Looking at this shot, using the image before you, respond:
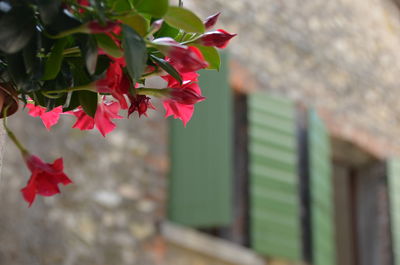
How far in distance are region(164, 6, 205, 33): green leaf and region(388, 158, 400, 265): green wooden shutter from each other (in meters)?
6.88

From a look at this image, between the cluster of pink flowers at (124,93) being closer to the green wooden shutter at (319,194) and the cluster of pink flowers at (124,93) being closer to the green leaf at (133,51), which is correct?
the green leaf at (133,51)

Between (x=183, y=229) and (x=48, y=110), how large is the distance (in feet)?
14.7

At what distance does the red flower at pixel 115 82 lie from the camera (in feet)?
2.91

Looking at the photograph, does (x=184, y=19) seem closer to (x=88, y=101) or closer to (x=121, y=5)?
(x=121, y=5)

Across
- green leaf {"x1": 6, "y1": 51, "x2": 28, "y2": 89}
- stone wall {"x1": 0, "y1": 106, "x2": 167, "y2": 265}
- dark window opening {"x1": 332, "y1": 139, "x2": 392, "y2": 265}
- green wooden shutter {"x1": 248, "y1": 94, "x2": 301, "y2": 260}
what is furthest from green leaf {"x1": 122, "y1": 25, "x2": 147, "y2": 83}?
dark window opening {"x1": 332, "y1": 139, "x2": 392, "y2": 265}

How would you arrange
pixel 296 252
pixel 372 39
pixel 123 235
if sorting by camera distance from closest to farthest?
1. pixel 123 235
2. pixel 296 252
3. pixel 372 39

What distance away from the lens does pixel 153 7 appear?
2.83 feet

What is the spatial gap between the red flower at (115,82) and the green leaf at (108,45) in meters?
0.04

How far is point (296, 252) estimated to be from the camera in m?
6.25

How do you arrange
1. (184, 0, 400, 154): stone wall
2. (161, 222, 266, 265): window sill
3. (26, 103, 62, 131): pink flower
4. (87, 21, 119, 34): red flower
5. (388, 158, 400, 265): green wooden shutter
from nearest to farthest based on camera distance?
(87, 21, 119, 34): red flower, (26, 103, 62, 131): pink flower, (161, 222, 266, 265): window sill, (184, 0, 400, 154): stone wall, (388, 158, 400, 265): green wooden shutter

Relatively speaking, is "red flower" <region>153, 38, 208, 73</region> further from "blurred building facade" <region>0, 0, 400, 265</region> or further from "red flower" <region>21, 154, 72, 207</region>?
"blurred building facade" <region>0, 0, 400, 265</region>

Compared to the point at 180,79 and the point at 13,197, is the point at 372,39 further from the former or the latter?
the point at 180,79

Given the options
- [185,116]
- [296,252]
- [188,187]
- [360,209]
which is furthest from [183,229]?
[185,116]

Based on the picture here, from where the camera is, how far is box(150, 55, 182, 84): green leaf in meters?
0.95
